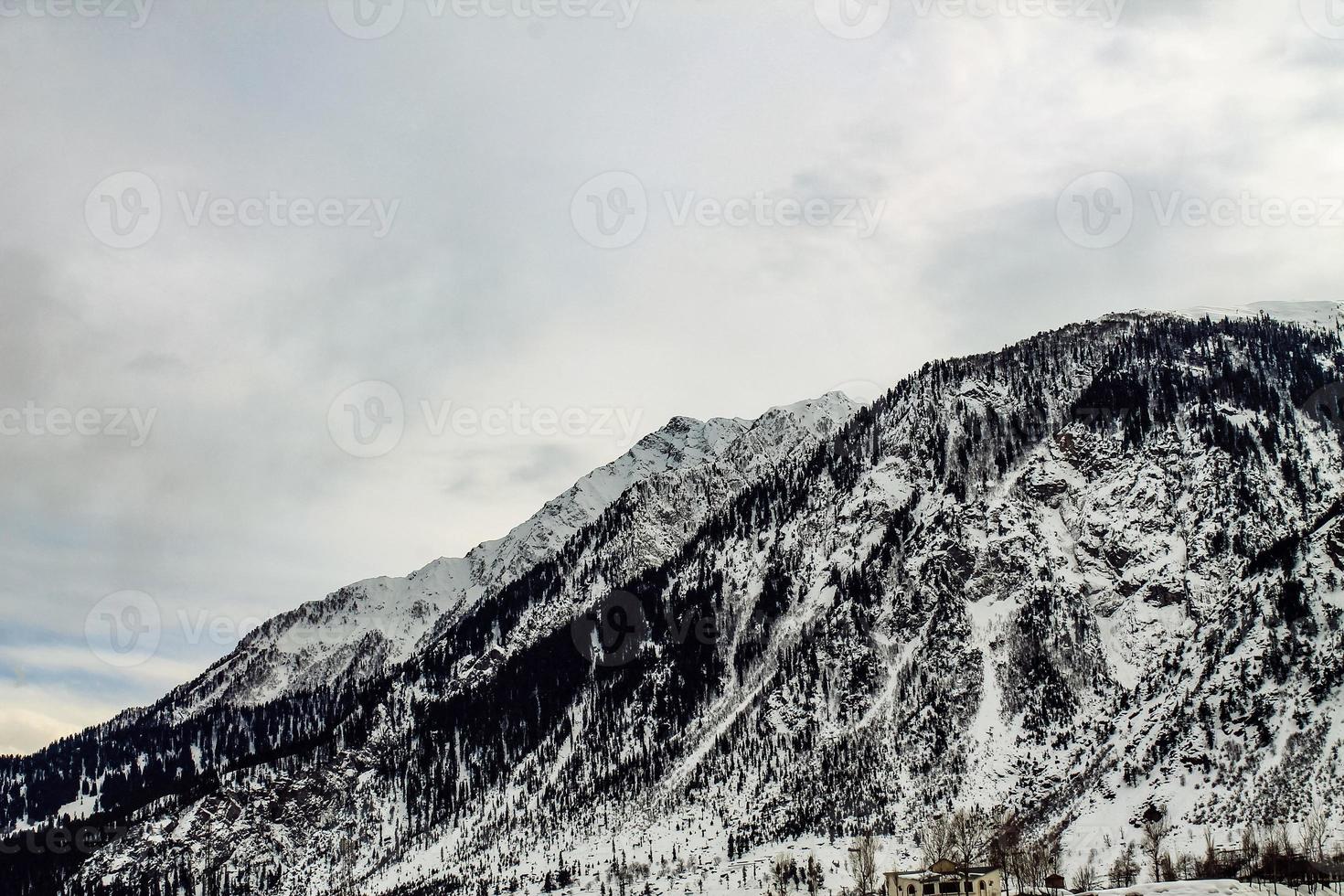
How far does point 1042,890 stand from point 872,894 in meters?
24.3

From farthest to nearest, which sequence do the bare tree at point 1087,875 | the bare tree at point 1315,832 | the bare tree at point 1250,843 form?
1. the bare tree at point 1087,875
2. the bare tree at point 1250,843
3. the bare tree at point 1315,832

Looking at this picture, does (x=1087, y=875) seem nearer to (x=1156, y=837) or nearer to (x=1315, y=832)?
(x=1156, y=837)

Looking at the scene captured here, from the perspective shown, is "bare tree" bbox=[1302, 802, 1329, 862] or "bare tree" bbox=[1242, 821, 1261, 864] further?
"bare tree" bbox=[1242, 821, 1261, 864]

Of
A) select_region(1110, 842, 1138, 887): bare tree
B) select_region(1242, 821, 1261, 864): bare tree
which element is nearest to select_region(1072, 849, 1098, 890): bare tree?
select_region(1110, 842, 1138, 887): bare tree

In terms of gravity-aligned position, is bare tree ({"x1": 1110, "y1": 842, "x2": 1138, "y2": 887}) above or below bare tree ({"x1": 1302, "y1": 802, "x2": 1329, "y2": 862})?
below

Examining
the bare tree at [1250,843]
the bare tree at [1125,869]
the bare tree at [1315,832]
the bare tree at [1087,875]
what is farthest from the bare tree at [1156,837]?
the bare tree at [1315,832]

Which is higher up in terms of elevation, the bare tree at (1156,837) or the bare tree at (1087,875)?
the bare tree at (1156,837)

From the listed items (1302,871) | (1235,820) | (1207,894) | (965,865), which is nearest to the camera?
(1207,894)

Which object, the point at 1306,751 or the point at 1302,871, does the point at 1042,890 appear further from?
the point at 1306,751

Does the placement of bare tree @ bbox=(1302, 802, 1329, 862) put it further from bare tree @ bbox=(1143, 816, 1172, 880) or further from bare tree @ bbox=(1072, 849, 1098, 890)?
bare tree @ bbox=(1072, 849, 1098, 890)

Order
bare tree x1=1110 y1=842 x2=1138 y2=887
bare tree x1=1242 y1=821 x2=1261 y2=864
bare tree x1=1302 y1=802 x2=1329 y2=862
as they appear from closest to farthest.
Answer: bare tree x1=1302 y1=802 x2=1329 y2=862
bare tree x1=1242 y1=821 x2=1261 y2=864
bare tree x1=1110 y1=842 x2=1138 y2=887

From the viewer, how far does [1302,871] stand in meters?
143

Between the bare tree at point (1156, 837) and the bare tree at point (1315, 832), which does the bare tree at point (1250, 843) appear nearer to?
the bare tree at point (1315, 832)

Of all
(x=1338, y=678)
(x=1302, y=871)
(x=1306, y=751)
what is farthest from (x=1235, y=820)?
(x=1302, y=871)
